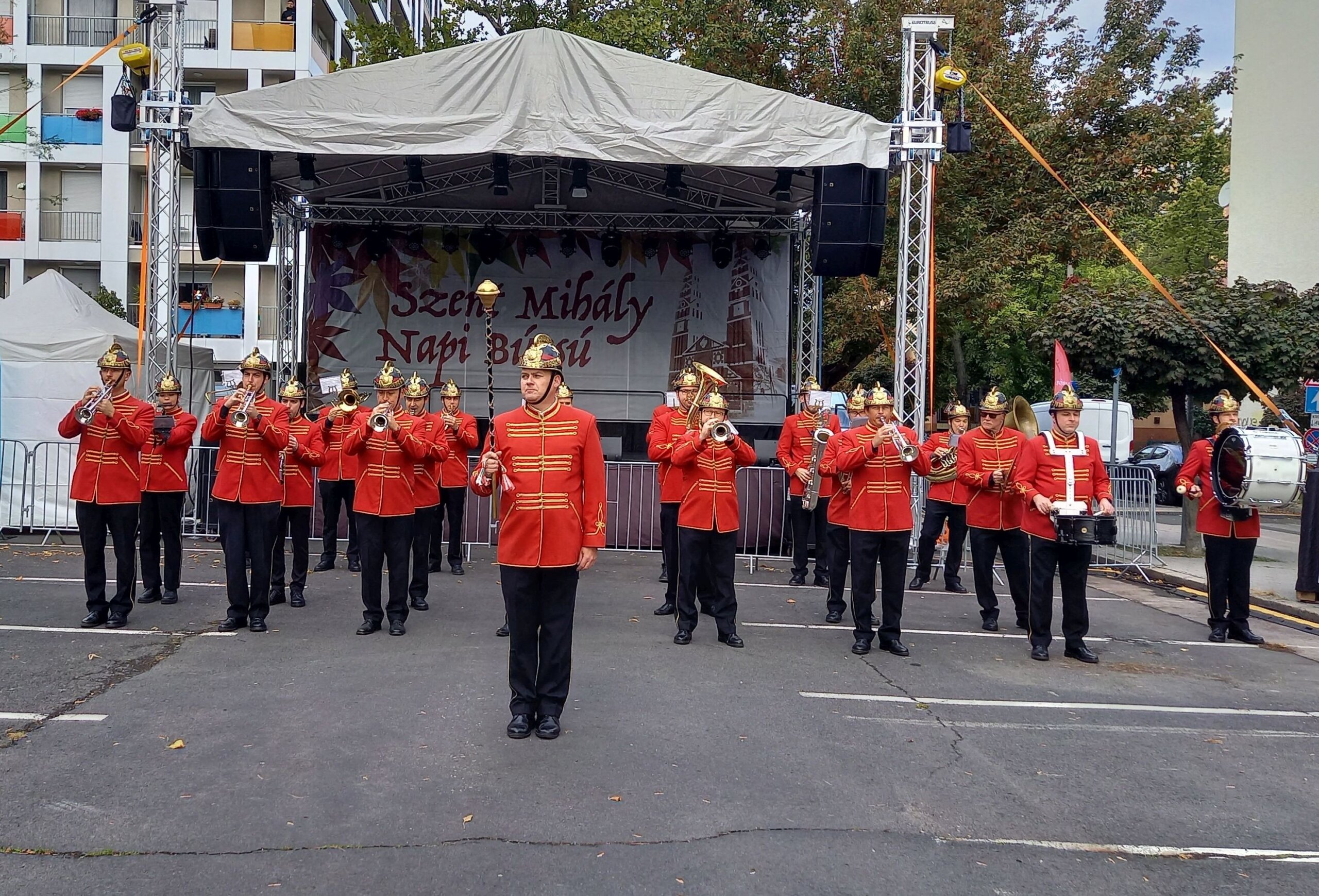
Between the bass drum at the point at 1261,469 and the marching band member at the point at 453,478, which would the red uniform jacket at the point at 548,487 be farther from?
the bass drum at the point at 1261,469

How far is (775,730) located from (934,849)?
1.55m

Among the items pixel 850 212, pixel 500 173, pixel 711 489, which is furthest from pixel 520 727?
pixel 500 173

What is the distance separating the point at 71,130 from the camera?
30.1 meters

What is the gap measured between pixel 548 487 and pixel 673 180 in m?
8.32

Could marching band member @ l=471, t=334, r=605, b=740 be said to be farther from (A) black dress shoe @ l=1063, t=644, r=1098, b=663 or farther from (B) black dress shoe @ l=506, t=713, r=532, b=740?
(A) black dress shoe @ l=1063, t=644, r=1098, b=663

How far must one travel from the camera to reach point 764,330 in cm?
1669

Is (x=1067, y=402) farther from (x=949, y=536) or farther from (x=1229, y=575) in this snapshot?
(x=949, y=536)

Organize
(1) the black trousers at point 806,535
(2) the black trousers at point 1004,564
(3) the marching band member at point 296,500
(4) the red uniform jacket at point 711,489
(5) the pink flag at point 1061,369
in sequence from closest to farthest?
1. (4) the red uniform jacket at point 711,489
2. (2) the black trousers at point 1004,564
3. (3) the marching band member at point 296,500
4. (1) the black trousers at point 806,535
5. (5) the pink flag at point 1061,369

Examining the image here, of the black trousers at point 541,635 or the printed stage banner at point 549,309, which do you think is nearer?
the black trousers at point 541,635

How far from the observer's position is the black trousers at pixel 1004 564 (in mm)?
8906

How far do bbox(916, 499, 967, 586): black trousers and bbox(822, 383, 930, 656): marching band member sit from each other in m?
3.24

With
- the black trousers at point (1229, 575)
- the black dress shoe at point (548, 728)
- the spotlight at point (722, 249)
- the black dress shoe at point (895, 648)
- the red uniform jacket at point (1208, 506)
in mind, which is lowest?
the black dress shoe at point (895, 648)

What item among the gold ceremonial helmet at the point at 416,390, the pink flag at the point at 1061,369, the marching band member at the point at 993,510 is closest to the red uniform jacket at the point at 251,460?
the gold ceremonial helmet at the point at 416,390

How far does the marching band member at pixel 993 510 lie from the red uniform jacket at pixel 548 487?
447 cm
